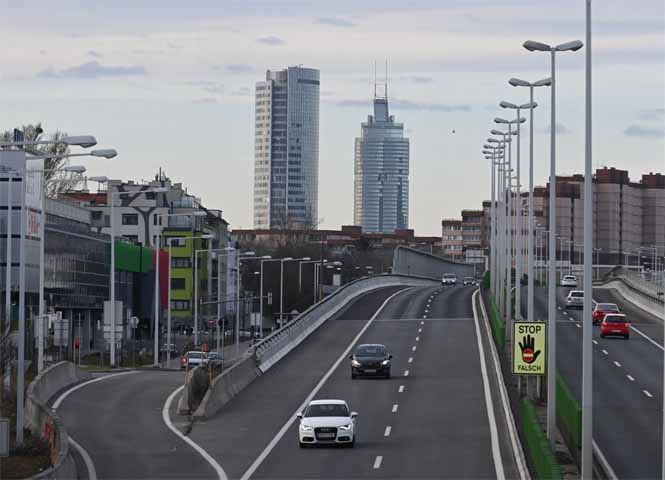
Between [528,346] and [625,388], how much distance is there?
15417mm

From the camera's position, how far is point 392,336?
253ft

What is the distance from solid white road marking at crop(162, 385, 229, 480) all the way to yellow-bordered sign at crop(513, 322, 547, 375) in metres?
8.49

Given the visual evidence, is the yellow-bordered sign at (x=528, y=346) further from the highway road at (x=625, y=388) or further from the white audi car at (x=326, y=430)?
the white audi car at (x=326, y=430)

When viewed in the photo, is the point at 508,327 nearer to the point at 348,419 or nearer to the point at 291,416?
the point at 291,416

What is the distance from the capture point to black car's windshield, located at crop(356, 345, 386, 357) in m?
56.7

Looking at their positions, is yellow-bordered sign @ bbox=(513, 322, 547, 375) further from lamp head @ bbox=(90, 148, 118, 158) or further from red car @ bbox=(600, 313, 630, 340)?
red car @ bbox=(600, 313, 630, 340)

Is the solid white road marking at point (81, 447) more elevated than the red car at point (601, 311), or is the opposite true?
the red car at point (601, 311)

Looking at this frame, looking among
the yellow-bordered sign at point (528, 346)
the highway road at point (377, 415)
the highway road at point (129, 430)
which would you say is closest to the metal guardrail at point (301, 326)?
the highway road at point (377, 415)

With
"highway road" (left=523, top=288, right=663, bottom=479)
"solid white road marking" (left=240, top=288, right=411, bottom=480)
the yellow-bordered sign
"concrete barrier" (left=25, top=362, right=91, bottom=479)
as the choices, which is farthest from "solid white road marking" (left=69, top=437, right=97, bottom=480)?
"highway road" (left=523, top=288, right=663, bottom=479)

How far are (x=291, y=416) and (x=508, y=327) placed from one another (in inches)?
957

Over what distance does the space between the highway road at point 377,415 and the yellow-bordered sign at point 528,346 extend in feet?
6.52

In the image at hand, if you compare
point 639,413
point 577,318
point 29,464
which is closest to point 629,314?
point 577,318

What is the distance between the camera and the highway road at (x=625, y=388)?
3691cm

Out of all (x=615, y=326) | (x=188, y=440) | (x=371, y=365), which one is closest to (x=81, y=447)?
(x=188, y=440)
